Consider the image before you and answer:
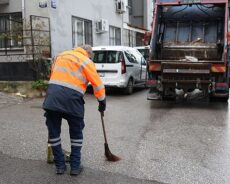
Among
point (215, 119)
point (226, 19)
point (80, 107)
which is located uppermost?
point (226, 19)

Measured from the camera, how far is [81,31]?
674 inches

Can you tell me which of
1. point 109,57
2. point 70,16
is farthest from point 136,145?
point 70,16

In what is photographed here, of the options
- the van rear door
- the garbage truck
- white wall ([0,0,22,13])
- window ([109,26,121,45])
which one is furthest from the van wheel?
window ([109,26,121,45])

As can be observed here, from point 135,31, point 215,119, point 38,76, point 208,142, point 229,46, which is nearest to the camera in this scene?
point 208,142

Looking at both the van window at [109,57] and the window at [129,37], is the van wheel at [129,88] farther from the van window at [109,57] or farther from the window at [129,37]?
the window at [129,37]

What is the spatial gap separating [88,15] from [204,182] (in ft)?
44.7

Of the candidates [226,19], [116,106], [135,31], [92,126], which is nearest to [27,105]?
[116,106]

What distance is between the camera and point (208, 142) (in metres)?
6.62

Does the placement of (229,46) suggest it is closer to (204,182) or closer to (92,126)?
(92,126)

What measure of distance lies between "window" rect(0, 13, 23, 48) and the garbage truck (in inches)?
198

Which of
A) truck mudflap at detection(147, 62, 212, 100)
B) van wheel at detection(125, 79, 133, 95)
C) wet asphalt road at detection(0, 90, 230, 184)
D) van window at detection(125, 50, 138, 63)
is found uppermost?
van window at detection(125, 50, 138, 63)

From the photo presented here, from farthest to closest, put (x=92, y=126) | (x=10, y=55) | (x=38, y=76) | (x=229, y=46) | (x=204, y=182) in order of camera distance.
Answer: (x=10, y=55) → (x=38, y=76) → (x=229, y=46) → (x=92, y=126) → (x=204, y=182)

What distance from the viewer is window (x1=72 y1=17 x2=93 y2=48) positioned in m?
16.4

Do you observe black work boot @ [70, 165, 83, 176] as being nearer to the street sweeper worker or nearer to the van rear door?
the street sweeper worker
